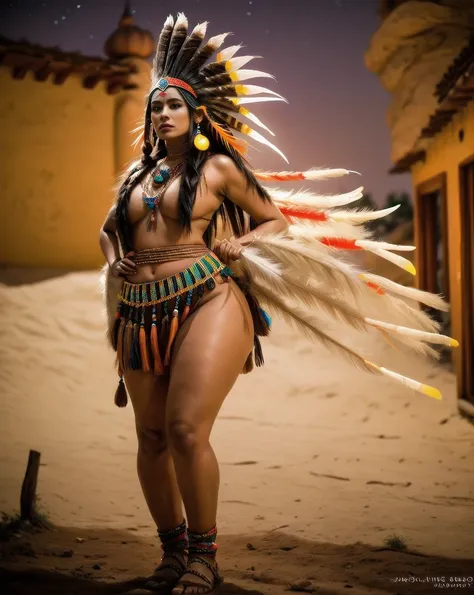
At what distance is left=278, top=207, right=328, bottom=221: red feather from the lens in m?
2.69

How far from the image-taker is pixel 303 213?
8.87 ft

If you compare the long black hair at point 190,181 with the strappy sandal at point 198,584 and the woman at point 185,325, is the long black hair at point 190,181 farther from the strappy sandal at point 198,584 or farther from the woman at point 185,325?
the strappy sandal at point 198,584

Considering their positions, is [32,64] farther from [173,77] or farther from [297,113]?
[173,77]

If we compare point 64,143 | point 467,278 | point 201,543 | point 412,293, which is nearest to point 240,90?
point 412,293

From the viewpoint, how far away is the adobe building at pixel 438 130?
5.37 metres

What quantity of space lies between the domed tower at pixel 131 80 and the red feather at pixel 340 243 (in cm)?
621

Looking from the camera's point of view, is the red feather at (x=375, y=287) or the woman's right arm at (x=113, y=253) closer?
the woman's right arm at (x=113, y=253)

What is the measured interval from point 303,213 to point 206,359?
0.78 meters

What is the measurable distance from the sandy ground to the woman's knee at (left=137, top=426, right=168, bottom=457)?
475 mm

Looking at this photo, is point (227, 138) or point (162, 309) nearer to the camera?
point (162, 309)

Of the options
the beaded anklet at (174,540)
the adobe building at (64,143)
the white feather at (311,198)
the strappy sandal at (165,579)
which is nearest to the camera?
the strappy sandal at (165,579)

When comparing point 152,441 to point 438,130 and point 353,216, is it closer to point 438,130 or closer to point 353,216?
point 353,216

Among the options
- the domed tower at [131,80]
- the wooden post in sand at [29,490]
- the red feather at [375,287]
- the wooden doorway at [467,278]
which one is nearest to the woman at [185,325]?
the red feather at [375,287]

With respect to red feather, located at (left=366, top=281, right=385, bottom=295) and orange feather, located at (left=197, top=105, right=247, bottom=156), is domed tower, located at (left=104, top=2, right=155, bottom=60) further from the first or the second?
red feather, located at (left=366, top=281, right=385, bottom=295)
